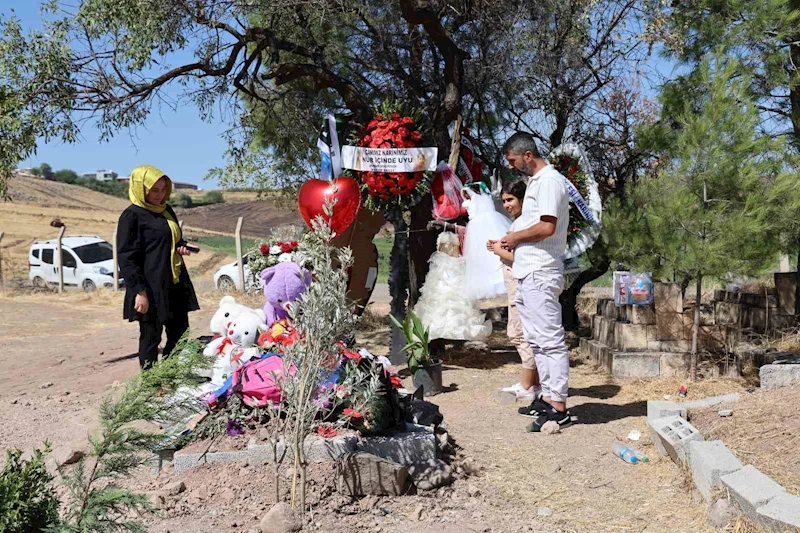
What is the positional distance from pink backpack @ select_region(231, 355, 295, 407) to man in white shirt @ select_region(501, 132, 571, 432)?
1869 mm

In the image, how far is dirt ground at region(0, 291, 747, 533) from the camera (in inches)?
143

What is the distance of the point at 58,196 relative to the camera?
164 feet

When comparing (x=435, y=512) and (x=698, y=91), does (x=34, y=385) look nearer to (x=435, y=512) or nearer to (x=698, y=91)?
(x=435, y=512)

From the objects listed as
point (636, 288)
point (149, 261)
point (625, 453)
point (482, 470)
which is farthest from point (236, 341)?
point (636, 288)

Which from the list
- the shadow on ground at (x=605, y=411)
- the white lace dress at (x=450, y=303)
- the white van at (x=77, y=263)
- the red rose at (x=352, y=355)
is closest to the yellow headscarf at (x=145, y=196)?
the red rose at (x=352, y=355)

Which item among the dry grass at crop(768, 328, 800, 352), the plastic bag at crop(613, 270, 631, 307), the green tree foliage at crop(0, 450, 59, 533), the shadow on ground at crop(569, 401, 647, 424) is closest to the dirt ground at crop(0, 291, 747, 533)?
the shadow on ground at crop(569, 401, 647, 424)

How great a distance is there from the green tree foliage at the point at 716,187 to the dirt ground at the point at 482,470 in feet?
Result: 3.63

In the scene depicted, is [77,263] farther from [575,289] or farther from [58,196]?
[58,196]

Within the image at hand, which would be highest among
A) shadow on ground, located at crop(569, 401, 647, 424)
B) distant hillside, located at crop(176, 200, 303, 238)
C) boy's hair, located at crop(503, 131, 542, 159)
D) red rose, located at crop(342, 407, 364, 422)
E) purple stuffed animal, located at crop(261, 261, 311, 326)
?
distant hillside, located at crop(176, 200, 303, 238)

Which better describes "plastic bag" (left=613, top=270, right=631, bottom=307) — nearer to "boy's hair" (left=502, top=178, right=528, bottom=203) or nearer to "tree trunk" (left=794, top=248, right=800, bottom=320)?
"tree trunk" (left=794, top=248, right=800, bottom=320)

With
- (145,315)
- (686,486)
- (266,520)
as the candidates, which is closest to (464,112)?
(145,315)

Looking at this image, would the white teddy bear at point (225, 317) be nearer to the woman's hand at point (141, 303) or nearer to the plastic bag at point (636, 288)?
the woman's hand at point (141, 303)

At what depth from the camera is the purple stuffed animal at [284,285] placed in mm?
5141

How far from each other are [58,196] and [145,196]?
4902 cm
